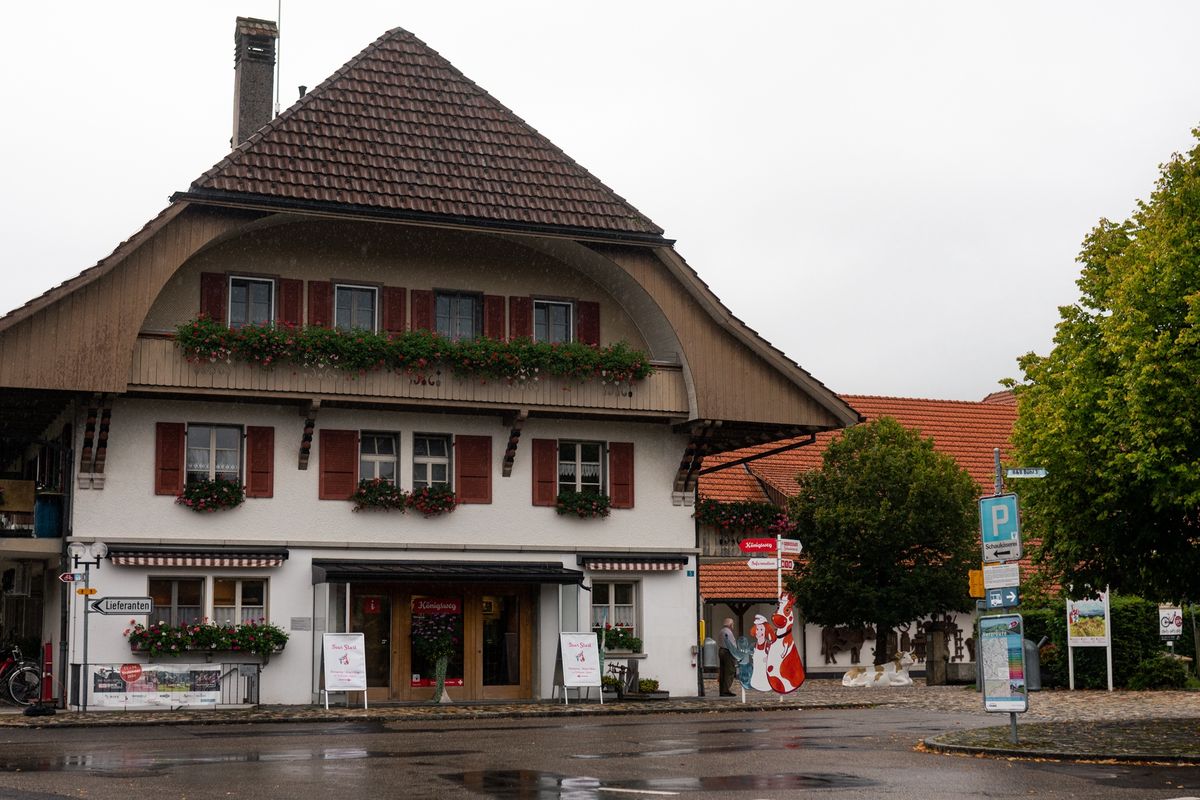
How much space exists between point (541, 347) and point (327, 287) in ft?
13.3

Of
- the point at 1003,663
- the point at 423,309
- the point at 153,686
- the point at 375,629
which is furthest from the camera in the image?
the point at 423,309

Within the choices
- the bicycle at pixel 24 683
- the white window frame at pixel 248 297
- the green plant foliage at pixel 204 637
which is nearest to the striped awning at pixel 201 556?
the green plant foliage at pixel 204 637

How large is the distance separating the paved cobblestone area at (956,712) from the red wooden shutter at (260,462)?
3771 millimetres

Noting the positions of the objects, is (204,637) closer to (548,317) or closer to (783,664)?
(548,317)

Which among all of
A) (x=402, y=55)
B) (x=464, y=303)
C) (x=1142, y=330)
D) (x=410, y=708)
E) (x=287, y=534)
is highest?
(x=402, y=55)

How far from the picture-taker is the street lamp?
88.2 feet

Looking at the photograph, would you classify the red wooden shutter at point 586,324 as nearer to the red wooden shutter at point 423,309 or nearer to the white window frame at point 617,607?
the red wooden shutter at point 423,309

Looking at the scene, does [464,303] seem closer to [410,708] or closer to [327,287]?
[327,287]

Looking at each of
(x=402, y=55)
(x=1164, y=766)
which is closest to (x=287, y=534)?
(x=402, y=55)

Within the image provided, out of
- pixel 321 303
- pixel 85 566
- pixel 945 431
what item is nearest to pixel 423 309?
pixel 321 303

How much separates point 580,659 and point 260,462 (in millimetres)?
6683

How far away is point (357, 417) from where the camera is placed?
3038 cm

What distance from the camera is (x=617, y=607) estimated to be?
32.4m

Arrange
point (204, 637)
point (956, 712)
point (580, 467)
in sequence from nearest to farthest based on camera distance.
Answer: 1. point (956, 712)
2. point (204, 637)
3. point (580, 467)
